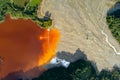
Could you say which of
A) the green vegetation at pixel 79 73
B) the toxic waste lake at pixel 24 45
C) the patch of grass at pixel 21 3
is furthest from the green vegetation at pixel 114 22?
the patch of grass at pixel 21 3

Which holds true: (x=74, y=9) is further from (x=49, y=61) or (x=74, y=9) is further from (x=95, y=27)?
(x=49, y=61)

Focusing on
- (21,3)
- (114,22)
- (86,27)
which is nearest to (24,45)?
(21,3)

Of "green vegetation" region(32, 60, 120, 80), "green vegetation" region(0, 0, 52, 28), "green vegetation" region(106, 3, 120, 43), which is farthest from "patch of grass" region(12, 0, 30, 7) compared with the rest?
"green vegetation" region(106, 3, 120, 43)

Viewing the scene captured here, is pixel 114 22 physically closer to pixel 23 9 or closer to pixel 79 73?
pixel 79 73

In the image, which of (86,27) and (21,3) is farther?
(21,3)

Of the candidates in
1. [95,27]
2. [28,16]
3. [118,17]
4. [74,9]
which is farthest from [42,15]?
[118,17]

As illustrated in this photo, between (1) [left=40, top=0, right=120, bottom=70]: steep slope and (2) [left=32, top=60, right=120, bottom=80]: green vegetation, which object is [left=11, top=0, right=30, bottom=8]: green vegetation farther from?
(2) [left=32, top=60, right=120, bottom=80]: green vegetation
